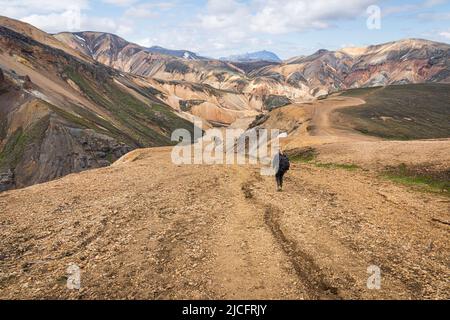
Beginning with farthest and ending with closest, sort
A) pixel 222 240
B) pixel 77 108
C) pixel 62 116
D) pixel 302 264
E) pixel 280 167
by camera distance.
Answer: pixel 77 108, pixel 62 116, pixel 280 167, pixel 222 240, pixel 302 264

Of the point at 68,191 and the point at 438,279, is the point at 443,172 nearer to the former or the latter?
the point at 438,279

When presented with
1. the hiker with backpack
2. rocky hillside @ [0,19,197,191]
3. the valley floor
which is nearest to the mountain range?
rocky hillside @ [0,19,197,191]

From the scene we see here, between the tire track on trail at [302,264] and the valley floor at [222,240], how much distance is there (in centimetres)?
4

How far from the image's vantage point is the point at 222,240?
14695 millimetres

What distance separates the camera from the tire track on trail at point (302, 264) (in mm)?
11094

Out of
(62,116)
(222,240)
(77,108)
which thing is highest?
(77,108)

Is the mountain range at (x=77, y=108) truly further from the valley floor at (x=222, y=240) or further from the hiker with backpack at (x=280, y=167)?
the hiker with backpack at (x=280, y=167)

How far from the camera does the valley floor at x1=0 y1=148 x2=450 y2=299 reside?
11492 mm

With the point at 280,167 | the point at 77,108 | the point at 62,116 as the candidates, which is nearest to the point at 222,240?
the point at 280,167

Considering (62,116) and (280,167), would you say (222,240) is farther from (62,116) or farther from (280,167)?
(62,116)

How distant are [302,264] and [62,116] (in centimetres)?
5726

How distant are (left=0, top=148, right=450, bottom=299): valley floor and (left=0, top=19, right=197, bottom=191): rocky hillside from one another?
3490cm

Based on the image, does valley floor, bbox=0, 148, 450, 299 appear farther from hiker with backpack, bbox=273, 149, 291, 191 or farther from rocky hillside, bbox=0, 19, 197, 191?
rocky hillside, bbox=0, 19, 197, 191
